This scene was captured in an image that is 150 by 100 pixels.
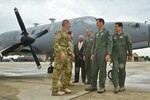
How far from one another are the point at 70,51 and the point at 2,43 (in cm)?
1164

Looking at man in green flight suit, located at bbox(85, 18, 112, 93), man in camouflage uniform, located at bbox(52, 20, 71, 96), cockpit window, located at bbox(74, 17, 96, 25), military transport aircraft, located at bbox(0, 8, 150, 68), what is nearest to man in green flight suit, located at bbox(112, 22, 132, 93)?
man in green flight suit, located at bbox(85, 18, 112, 93)

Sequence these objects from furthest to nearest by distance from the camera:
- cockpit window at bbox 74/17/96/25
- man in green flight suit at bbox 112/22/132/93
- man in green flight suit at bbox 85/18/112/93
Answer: cockpit window at bbox 74/17/96/25, man in green flight suit at bbox 112/22/132/93, man in green flight suit at bbox 85/18/112/93

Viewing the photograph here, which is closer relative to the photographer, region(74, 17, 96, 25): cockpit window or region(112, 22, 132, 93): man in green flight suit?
region(112, 22, 132, 93): man in green flight suit

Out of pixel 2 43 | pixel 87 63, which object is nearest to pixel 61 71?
pixel 87 63

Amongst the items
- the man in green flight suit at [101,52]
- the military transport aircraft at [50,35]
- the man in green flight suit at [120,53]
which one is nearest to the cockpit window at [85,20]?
the military transport aircraft at [50,35]

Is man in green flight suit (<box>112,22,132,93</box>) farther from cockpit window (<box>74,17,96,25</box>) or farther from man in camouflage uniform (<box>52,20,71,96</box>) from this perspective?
cockpit window (<box>74,17,96,25</box>)

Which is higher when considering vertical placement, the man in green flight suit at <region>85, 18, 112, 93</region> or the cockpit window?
the cockpit window

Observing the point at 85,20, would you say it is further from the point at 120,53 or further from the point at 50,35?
the point at 120,53

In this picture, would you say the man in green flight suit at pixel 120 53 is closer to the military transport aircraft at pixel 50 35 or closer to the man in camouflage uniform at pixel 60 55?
the man in camouflage uniform at pixel 60 55

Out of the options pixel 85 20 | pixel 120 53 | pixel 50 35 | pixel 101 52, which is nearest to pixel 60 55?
pixel 101 52

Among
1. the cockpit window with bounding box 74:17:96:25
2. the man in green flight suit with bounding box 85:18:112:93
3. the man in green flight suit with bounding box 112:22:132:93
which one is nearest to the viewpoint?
the man in green flight suit with bounding box 85:18:112:93

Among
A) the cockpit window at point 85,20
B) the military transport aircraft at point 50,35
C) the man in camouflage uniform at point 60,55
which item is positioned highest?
the cockpit window at point 85,20

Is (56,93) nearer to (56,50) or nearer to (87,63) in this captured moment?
(56,50)

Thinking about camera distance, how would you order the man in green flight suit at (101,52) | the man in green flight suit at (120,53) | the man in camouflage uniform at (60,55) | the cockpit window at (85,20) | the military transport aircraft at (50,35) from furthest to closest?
the cockpit window at (85,20) < the military transport aircraft at (50,35) < the man in green flight suit at (120,53) < the man in green flight suit at (101,52) < the man in camouflage uniform at (60,55)
